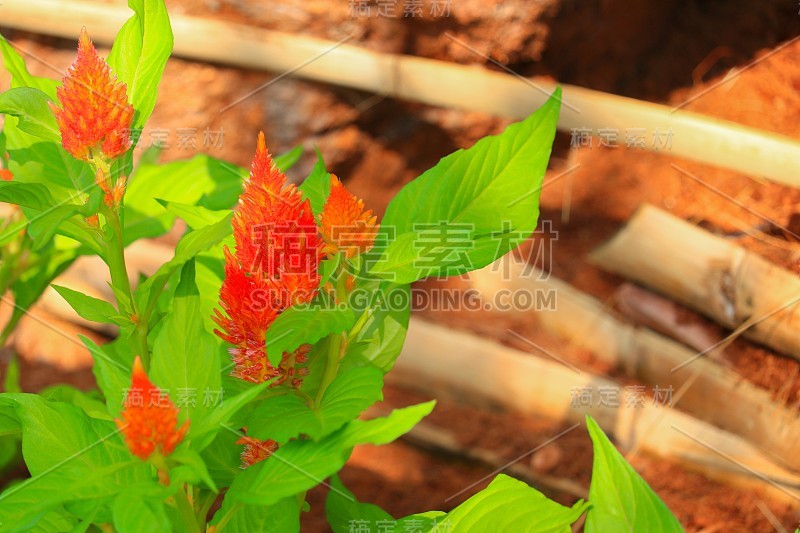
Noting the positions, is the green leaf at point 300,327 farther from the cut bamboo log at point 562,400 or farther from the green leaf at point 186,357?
the cut bamboo log at point 562,400

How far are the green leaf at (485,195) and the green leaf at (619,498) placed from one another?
205 mm

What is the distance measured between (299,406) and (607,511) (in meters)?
0.31

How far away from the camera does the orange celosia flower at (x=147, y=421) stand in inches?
23.7

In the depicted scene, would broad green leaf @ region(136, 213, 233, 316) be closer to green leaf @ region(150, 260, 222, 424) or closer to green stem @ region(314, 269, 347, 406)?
green leaf @ region(150, 260, 222, 424)

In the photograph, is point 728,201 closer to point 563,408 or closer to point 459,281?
point 563,408

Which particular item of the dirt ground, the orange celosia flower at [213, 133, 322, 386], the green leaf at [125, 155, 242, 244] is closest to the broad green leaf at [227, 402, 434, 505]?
the orange celosia flower at [213, 133, 322, 386]

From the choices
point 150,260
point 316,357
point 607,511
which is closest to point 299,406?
point 316,357

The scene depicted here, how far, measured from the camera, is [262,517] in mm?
782

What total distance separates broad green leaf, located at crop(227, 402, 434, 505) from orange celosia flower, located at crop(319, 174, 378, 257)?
17 cm

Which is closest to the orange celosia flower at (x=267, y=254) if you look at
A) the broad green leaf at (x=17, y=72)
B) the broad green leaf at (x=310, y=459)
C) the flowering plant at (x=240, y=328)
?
the flowering plant at (x=240, y=328)

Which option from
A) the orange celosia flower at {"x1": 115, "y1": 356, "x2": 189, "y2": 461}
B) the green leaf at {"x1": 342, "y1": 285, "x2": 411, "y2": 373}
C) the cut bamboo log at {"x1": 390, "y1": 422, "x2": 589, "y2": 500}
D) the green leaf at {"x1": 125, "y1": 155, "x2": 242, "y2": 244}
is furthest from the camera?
the cut bamboo log at {"x1": 390, "y1": 422, "x2": 589, "y2": 500}

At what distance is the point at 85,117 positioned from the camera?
73cm

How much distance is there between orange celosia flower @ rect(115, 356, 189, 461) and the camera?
0.60 meters

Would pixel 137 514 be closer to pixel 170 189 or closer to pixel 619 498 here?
pixel 619 498
